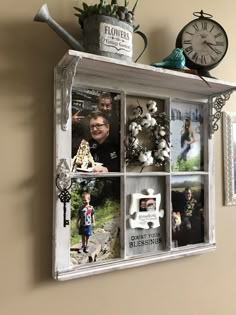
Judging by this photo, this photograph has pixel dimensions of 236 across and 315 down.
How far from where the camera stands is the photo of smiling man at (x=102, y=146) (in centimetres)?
109

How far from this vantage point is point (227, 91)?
4.20 ft

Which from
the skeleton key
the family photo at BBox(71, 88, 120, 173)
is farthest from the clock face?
the skeleton key

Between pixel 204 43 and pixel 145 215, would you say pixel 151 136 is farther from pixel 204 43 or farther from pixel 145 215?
pixel 204 43

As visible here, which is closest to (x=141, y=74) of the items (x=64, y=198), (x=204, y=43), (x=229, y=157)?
(x=204, y=43)

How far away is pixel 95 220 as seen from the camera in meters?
1.09

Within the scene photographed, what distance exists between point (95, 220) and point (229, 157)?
0.69 metres

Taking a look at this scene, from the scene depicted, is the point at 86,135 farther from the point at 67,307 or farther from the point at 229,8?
the point at 229,8

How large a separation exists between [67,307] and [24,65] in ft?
2.50

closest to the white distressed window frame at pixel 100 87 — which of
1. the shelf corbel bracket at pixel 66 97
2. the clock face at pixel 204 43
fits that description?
the shelf corbel bracket at pixel 66 97

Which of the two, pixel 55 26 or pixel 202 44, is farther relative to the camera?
pixel 202 44

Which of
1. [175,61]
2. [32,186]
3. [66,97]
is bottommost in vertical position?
[32,186]

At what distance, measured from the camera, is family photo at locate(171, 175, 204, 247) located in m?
1.26

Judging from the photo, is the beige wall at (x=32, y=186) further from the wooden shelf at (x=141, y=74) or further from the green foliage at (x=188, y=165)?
the green foliage at (x=188, y=165)

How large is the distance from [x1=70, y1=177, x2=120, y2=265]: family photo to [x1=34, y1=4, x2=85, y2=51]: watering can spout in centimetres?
42
